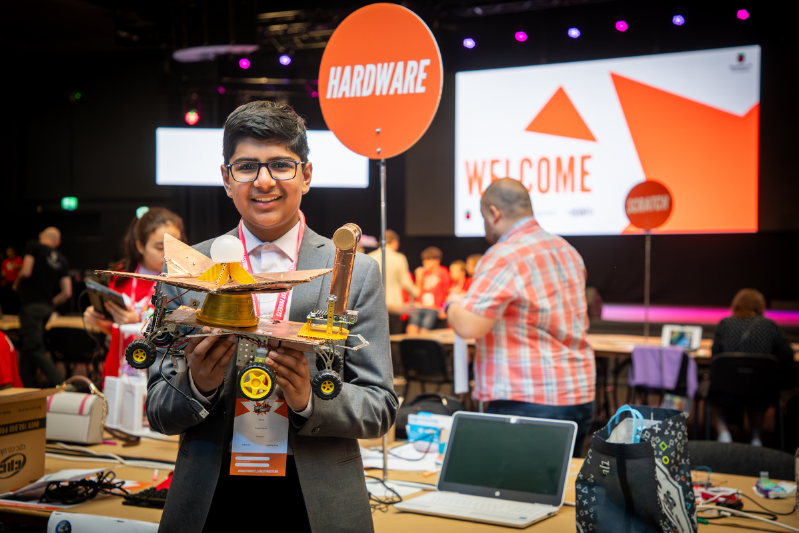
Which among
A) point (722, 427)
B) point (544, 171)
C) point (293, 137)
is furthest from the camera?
point (544, 171)

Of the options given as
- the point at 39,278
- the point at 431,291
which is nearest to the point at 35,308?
the point at 39,278

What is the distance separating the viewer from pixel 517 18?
8.14 m

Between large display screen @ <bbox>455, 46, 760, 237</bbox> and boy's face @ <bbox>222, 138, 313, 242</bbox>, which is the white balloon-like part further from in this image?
large display screen @ <bbox>455, 46, 760, 237</bbox>

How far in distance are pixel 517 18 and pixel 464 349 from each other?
6.39 meters

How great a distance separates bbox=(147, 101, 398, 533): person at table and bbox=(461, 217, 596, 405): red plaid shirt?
1.27 m

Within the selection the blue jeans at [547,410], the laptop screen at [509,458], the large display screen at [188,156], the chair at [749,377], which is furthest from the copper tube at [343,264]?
the large display screen at [188,156]

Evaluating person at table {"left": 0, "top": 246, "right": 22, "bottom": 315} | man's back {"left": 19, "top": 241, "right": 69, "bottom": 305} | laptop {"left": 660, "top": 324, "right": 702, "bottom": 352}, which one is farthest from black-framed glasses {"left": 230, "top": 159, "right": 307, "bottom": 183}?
person at table {"left": 0, "top": 246, "right": 22, "bottom": 315}

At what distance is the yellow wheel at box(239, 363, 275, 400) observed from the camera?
3.30 feet

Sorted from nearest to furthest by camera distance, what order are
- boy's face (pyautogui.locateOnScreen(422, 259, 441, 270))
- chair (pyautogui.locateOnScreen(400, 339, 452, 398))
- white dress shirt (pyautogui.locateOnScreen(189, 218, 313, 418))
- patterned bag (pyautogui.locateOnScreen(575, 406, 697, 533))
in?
white dress shirt (pyautogui.locateOnScreen(189, 218, 313, 418)), patterned bag (pyautogui.locateOnScreen(575, 406, 697, 533)), chair (pyautogui.locateOnScreen(400, 339, 452, 398)), boy's face (pyautogui.locateOnScreen(422, 259, 441, 270))

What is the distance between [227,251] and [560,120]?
7.46 m

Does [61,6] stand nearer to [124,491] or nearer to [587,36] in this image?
[587,36]

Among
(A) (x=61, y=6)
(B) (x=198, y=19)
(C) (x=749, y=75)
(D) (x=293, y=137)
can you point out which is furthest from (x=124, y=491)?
(A) (x=61, y=6)

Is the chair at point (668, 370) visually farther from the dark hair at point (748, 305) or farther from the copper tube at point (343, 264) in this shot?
the copper tube at point (343, 264)

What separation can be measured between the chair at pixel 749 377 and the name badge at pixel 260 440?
4.62 meters
